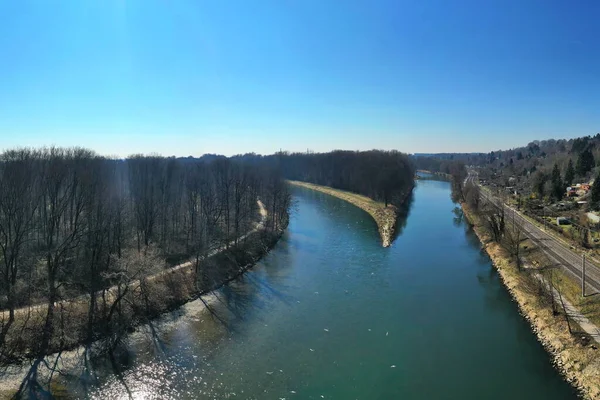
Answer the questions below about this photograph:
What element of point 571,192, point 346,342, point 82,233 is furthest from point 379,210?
point 82,233

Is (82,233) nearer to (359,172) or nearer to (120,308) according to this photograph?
(120,308)

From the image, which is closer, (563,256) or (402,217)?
(563,256)

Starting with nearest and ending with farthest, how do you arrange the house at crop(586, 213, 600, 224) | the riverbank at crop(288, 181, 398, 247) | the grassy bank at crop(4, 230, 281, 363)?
the grassy bank at crop(4, 230, 281, 363) < the house at crop(586, 213, 600, 224) < the riverbank at crop(288, 181, 398, 247)

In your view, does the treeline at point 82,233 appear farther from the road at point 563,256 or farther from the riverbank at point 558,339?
the road at point 563,256

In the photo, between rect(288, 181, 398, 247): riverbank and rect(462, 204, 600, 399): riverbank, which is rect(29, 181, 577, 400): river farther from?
rect(288, 181, 398, 247): riverbank

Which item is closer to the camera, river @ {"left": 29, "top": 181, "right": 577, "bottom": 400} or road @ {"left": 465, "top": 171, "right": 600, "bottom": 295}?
river @ {"left": 29, "top": 181, "right": 577, "bottom": 400}

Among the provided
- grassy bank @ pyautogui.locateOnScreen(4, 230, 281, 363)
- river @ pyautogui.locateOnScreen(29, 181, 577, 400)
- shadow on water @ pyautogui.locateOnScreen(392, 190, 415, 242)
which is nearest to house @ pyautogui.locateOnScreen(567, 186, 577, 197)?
shadow on water @ pyautogui.locateOnScreen(392, 190, 415, 242)
